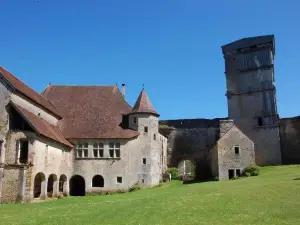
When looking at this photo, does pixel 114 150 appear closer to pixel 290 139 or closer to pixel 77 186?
pixel 77 186

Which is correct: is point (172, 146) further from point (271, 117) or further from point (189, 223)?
point (189, 223)

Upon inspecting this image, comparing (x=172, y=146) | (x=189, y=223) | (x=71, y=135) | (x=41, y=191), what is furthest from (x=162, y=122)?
(x=189, y=223)

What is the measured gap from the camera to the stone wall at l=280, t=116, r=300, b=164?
136 ft

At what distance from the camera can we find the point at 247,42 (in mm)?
44250

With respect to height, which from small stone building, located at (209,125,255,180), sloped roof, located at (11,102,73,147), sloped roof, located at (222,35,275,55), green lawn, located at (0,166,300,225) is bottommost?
green lawn, located at (0,166,300,225)

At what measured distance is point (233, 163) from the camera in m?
34.8

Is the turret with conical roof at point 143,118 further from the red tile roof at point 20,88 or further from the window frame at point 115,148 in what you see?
the red tile roof at point 20,88

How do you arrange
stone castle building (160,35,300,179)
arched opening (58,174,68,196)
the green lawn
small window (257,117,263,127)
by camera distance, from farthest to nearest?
small window (257,117,263,127), stone castle building (160,35,300,179), arched opening (58,174,68,196), the green lawn

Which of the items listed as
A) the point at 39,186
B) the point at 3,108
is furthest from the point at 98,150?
the point at 3,108

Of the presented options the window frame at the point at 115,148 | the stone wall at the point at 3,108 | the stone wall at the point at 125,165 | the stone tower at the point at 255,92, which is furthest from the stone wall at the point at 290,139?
the stone wall at the point at 3,108

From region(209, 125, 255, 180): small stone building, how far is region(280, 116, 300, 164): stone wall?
30.9ft

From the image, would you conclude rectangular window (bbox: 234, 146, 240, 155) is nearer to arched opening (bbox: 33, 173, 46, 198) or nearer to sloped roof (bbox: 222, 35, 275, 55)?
sloped roof (bbox: 222, 35, 275, 55)

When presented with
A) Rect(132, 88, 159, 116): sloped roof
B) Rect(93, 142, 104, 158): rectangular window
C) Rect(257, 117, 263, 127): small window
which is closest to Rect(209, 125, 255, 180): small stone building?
Rect(257, 117, 263, 127): small window

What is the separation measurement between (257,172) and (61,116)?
21.3 metres
